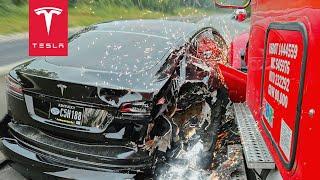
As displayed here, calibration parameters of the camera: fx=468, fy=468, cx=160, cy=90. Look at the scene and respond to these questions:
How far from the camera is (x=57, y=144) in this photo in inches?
159

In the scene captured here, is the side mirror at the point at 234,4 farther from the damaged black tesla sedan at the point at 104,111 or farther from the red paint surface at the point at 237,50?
the red paint surface at the point at 237,50

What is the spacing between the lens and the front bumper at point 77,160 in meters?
3.86

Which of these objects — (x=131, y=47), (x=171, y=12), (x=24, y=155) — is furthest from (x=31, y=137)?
(x=171, y=12)

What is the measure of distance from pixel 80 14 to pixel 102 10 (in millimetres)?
9289

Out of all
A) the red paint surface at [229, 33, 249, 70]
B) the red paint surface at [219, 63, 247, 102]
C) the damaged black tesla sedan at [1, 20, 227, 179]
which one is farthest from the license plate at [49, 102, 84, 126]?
the red paint surface at [229, 33, 249, 70]

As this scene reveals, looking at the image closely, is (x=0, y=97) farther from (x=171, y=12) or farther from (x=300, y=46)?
(x=171, y=12)

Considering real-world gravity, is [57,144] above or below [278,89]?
below

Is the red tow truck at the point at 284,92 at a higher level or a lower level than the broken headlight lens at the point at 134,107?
higher

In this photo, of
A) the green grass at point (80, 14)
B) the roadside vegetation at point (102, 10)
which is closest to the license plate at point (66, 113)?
the roadside vegetation at point (102, 10)

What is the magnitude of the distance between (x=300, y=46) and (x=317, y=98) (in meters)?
Answer: 0.36

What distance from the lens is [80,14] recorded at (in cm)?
4525

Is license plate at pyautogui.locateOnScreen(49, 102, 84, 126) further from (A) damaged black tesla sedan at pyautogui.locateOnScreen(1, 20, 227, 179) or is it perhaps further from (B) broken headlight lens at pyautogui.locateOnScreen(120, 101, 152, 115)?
(B) broken headlight lens at pyautogui.locateOnScreen(120, 101, 152, 115)

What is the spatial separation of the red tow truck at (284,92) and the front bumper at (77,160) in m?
0.93

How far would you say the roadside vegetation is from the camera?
31.6 m
